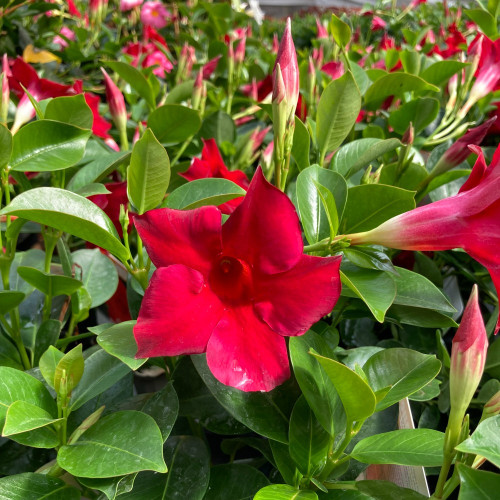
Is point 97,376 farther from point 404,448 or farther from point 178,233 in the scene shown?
point 404,448

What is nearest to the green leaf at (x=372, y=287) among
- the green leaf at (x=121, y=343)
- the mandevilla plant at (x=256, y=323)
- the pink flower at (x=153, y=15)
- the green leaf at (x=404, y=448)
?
the mandevilla plant at (x=256, y=323)

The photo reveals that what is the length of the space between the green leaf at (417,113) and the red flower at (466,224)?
1.44ft

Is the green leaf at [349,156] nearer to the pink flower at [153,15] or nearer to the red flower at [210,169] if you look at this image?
the red flower at [210,169]

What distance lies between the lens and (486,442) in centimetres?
44

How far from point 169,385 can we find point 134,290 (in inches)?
7.0

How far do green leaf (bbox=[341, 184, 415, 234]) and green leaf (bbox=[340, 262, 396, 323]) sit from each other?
69mm

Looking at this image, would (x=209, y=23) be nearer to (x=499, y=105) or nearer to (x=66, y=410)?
(x=499, y=105)

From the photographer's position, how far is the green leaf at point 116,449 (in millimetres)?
498

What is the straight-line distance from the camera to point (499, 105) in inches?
44.4

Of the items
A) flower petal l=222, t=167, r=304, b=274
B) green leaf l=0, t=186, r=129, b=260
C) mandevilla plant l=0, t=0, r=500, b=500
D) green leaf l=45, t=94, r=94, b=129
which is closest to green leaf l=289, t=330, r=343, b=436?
mandevilla plant l=0, t=0, r=500, b=500

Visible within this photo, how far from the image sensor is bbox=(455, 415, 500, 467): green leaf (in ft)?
1.39

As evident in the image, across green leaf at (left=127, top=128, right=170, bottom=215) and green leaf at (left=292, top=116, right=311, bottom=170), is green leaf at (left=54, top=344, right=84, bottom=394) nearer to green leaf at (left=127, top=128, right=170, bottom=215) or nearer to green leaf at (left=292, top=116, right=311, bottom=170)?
green leaf at (left=127, top=128, right=170, bottom=215)

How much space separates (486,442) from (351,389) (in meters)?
0.12

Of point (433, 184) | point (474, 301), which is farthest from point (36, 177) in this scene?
point (474, 301)
